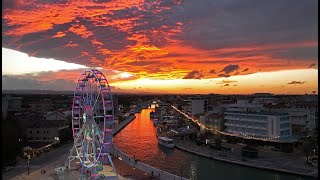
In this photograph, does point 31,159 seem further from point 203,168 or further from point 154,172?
point 203,168

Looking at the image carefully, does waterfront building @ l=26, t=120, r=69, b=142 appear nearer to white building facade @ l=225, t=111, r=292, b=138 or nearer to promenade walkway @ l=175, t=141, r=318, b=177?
promenade walkway @ l=175, t=141, r=318, b=177

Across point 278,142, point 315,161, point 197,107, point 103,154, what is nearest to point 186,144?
point 278,142

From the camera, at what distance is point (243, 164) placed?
53.3 ft

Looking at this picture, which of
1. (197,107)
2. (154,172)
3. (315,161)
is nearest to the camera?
(154,172)

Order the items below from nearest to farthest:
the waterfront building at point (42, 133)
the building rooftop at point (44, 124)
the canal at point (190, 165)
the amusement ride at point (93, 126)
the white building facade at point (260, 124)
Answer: the amusement ride at point (93, 126), the canal at point (190, 165), the white building facade at point (260, 124), the waterfront building at point (42, 133), the building rooftop at point (44, 124)

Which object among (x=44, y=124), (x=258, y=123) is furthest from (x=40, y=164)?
(x=258, y=123)

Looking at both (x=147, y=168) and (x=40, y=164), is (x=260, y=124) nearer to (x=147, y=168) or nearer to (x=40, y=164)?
(x=147, y=168)

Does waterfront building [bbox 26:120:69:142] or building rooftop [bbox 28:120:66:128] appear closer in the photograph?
waterfront building [bbox 26:120:69:142]

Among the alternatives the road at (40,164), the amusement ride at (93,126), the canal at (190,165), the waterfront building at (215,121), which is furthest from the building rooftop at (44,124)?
the waterfront building at (215,121)

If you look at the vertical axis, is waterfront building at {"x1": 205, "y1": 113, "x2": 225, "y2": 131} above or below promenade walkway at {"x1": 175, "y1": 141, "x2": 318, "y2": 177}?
above

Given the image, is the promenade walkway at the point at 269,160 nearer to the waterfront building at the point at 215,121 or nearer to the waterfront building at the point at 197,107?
the waterfront building at the point at 215,121

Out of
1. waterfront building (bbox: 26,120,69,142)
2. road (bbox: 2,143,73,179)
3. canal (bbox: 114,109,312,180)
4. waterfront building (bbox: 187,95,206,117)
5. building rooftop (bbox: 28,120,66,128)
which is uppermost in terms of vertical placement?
waterfront building (bbox: 187,95,206,117)

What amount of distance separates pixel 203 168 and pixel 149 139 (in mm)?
9733

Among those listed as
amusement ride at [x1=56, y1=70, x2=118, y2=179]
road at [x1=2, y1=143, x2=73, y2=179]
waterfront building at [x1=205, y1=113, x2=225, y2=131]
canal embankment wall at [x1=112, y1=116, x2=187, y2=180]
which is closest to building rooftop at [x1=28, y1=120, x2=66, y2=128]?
road at [x1=2, y1=143, x2=73, y2=179]
